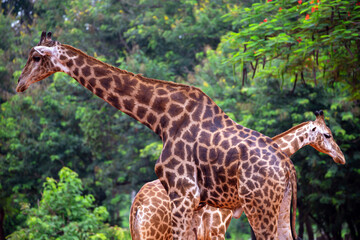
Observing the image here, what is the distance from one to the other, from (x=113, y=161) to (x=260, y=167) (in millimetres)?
15844

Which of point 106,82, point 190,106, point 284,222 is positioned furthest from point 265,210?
point 106,82

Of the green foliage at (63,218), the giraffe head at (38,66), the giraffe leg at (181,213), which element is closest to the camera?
the giraffe leg at (181,213)

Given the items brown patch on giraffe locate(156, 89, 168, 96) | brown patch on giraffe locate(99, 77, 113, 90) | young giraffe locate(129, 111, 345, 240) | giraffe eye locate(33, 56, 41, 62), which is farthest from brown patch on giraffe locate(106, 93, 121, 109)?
young giraffe locate(129, 111, 345, 240)

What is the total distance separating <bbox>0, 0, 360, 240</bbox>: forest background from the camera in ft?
35.7

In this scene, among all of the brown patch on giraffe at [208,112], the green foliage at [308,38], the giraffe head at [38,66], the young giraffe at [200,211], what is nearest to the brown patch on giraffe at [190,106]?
the brown patch on giraffe at [208,112]

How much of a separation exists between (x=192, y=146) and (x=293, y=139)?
99.1 inches

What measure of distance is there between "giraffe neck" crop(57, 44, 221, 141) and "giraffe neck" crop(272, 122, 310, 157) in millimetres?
1998

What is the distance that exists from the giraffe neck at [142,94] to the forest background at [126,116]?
4.00 meters

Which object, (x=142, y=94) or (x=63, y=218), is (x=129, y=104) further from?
(x=63, y=218)

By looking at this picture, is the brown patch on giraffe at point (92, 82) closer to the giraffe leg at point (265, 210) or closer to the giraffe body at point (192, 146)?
the giraffe body at point (192, 146)

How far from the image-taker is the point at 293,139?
753 cm

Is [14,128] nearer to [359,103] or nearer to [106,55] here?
[106,55]

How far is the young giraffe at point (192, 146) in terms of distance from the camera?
5.36 m

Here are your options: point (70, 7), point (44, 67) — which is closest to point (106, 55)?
point (70, 7)
